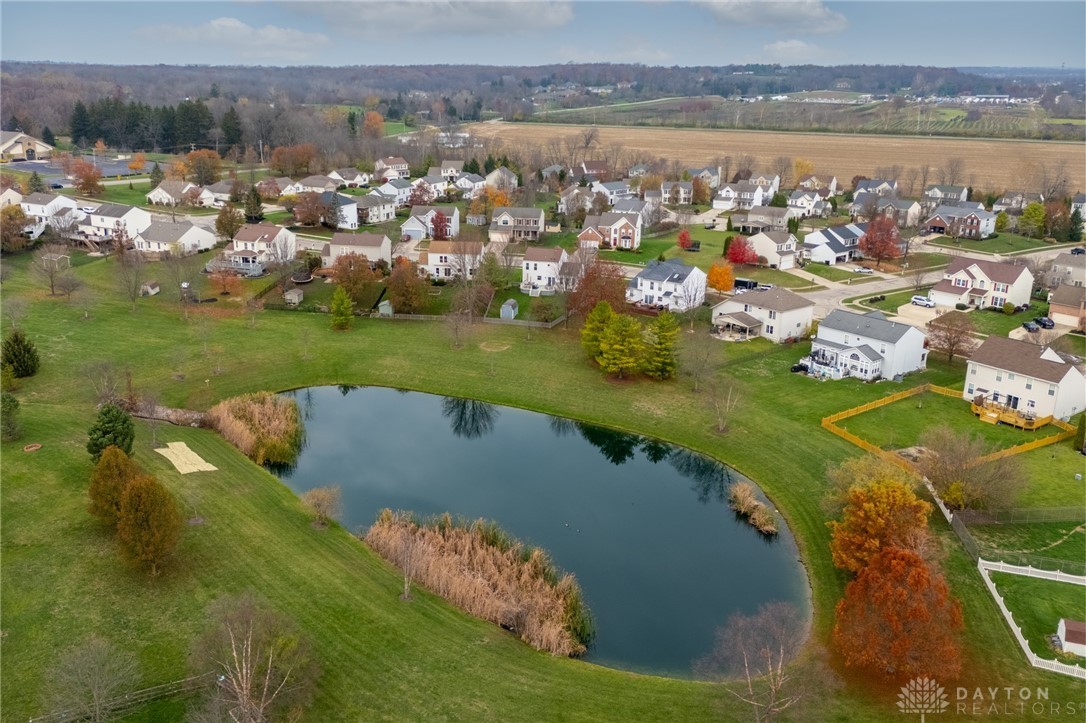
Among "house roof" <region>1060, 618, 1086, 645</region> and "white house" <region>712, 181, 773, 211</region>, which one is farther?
"white house" <region>712, 181, 773, 211</region>

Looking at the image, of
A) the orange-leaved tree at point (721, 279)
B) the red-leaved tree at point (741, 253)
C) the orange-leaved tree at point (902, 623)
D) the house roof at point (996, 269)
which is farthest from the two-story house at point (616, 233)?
the orange-leaved tree at point (902, 623)

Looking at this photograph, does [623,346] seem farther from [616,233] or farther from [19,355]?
[19,355]

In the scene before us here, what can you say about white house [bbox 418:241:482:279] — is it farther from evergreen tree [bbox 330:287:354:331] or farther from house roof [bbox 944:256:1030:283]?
house roof [bbox 944:256:1030:283]

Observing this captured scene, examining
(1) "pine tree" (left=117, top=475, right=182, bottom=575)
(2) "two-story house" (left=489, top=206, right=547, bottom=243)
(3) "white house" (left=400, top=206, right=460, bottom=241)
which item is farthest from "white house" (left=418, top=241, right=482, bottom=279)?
(1) "pine tree" (left=117, top=475, right=182, bottom=575)

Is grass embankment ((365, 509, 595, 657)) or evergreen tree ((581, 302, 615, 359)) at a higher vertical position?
evergreen tree ((581, 302, 615, 359))

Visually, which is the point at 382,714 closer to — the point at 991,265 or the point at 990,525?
the point at 990,525
